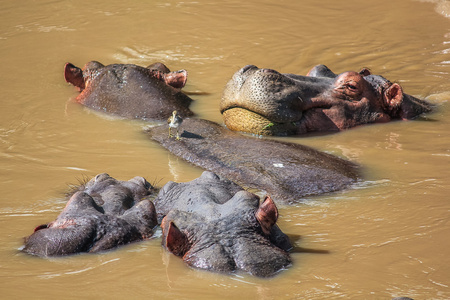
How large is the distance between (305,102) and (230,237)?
3.14 metres

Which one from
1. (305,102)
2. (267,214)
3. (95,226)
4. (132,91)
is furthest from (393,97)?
(95,226)

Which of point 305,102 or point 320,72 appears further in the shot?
point 320,72

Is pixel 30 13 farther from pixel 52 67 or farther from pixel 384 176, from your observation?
pixel 384 176

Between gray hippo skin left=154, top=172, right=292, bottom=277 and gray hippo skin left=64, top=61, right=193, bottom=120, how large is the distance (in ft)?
11.3

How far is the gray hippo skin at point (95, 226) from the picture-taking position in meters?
5.27

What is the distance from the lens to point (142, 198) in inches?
242

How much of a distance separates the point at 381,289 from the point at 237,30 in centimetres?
827

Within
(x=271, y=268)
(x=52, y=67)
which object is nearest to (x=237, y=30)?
(x=52, y=67)

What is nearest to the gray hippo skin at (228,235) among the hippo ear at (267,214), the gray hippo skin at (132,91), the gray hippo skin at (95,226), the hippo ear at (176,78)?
the hippo ear at (267,214)

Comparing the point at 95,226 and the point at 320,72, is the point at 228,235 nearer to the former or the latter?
the point at 95,226

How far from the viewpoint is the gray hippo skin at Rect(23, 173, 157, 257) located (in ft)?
17.3

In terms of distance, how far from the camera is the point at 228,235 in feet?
16.8

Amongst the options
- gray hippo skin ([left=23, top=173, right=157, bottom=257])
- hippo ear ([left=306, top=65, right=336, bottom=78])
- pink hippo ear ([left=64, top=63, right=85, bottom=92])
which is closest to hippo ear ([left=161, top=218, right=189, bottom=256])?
gray hippo skin ([left=23, top=173, right=157, bottom=257])

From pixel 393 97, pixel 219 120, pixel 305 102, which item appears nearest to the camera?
pixel 305 102
